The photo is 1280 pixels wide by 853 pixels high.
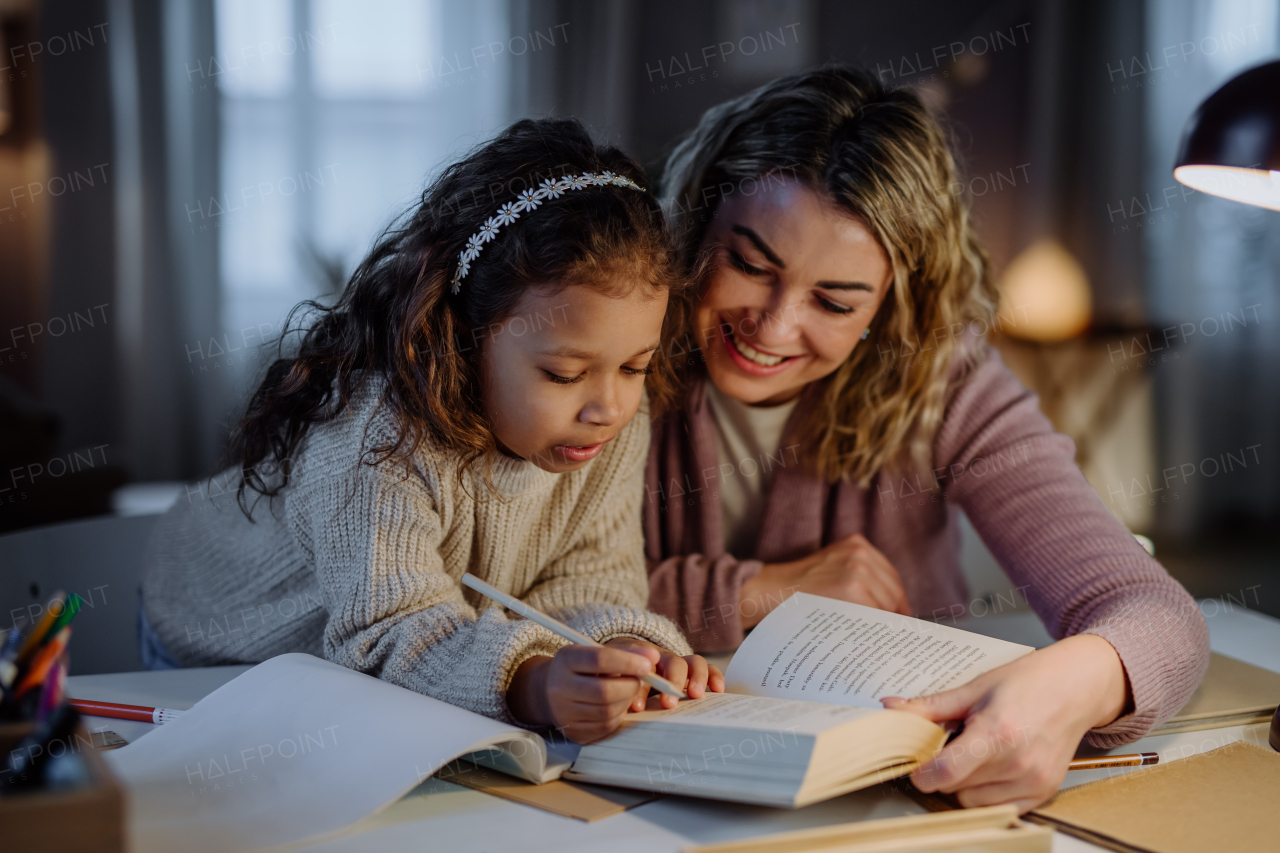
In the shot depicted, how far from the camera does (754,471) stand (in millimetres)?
1363

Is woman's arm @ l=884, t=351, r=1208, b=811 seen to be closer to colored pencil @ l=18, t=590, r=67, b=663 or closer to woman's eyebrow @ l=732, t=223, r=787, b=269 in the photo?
woman's eyebrow @ l=732, t=223, r=787, b=269

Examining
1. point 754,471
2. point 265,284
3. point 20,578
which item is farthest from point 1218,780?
point 265,284

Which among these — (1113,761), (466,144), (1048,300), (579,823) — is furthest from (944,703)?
(1048,300)

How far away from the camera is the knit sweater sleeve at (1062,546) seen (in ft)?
2.81

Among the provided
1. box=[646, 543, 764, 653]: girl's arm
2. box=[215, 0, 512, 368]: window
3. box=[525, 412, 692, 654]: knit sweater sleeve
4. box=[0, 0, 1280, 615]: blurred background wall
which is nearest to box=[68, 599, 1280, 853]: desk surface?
box=[525, 412, 692, 654]: knit sweater sleeve

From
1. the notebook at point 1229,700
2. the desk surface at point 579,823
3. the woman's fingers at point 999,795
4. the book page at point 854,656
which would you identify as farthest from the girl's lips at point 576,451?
the notebook at point 1229,700

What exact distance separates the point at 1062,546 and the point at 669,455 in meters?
0.49

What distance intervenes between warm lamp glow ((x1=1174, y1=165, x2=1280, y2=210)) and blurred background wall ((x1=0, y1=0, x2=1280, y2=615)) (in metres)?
1.95

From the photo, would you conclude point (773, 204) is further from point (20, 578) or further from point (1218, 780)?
point (20, 578)

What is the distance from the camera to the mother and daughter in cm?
84

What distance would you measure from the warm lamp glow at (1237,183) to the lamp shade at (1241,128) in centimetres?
1

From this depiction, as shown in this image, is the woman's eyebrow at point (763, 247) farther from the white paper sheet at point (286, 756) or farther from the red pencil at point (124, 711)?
the red pencil at point (124, 711)

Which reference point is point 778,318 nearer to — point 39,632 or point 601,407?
point 601,407

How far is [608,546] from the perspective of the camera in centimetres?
111
